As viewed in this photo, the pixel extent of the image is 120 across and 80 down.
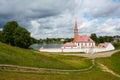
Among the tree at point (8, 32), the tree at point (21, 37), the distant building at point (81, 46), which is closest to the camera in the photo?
the tree at point (21, 37)

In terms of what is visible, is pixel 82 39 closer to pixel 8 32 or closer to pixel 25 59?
pixel 8 32

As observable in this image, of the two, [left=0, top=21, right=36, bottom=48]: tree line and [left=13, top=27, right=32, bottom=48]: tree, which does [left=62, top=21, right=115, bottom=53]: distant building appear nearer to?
[left=0, top=21, right=36, bottom=48]: tree line

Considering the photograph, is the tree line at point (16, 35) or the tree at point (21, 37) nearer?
the tree at point (21, 37)

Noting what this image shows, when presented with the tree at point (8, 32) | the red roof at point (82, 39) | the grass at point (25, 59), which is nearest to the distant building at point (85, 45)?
A: the red roof at point (82, 39)

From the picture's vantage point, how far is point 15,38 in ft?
283

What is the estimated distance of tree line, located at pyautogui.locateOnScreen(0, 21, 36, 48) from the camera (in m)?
86.2

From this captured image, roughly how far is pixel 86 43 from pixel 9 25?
37759 millimetres

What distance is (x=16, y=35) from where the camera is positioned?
87.1 meters

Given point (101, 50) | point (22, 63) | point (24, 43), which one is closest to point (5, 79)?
point (22, 63)

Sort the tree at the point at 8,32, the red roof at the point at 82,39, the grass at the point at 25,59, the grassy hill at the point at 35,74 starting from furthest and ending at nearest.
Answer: the red roof at the point at 82,39
the tree at the point at 8,32
the grass at the point at 25,59
the grassy hill at the point at 35,74

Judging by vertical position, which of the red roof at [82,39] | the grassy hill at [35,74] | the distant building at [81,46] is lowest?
the grassy hill at [35,74]

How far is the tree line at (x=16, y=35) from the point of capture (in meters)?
86.2

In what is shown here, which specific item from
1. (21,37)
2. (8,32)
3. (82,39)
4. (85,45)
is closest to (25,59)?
(21,37)

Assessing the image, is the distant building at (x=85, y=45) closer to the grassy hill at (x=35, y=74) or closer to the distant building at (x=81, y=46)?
the distant building at (x=81, y=46)
